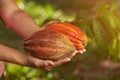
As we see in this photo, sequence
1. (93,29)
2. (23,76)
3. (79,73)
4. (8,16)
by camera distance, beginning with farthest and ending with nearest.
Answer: (79,73) → (23,76) → (93,29) → (8,16)

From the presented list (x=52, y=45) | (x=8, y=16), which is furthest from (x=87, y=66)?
(x=52, y=45)

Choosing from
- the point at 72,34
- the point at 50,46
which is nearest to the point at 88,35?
the point at 72,34

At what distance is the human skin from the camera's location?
1044 mm

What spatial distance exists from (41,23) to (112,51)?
0.43m

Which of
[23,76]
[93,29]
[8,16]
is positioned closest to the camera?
[8,16]

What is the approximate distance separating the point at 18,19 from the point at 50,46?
231 mm

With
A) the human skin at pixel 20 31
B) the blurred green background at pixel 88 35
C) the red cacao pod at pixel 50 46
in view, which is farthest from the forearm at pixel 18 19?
the blurred green background at pixel 88 35

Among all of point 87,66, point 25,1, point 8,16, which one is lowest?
point 8,16

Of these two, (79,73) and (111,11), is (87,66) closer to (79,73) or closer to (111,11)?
(79,73)

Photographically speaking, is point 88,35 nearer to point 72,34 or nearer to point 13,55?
point 72,34

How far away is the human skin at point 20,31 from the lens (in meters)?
1.04

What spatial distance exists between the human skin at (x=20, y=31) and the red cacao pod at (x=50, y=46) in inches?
0.9

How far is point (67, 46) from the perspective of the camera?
43.3 inches

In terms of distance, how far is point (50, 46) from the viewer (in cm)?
111
